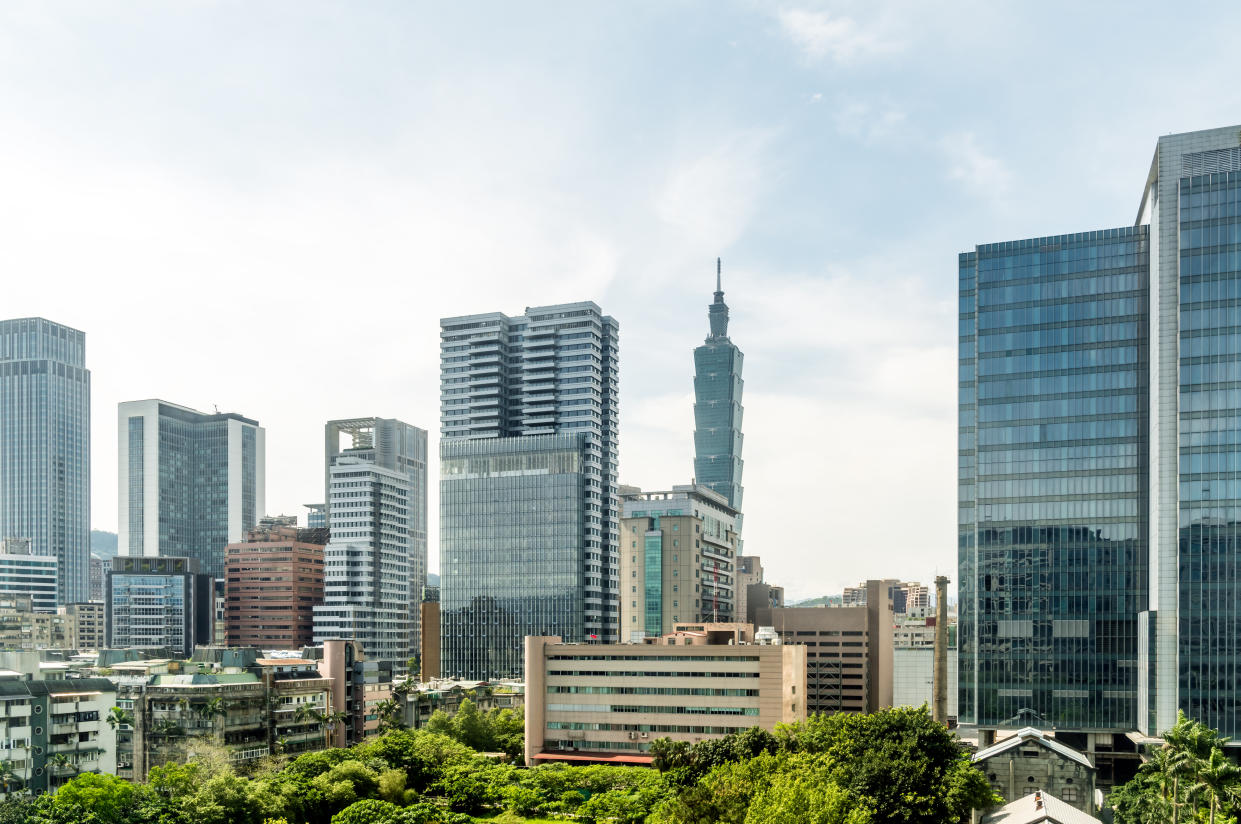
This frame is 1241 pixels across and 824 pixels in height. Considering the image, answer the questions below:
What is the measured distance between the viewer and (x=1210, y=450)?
375 feet

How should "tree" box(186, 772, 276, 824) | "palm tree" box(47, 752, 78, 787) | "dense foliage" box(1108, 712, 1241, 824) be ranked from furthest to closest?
"palm tree" box(47, 752, 78, 787) → "tree" box(186, 772, 276, 824) → "dense foliage" box(1108, 712, 1241, 824)

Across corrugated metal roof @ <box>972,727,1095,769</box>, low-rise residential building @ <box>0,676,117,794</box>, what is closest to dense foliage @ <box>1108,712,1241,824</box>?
corrugated metal roof @ <box>972,727,1095,769</box>

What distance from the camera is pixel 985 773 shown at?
326ft

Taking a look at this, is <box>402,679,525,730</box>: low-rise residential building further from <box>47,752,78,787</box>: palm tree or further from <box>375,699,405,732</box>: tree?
<box>47,752,78,787</box>: palm tree

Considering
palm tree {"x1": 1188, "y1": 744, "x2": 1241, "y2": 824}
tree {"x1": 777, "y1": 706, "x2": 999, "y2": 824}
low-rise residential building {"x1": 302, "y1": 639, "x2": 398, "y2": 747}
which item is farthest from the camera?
low-rise residential building {"x1": 302, "y1": 639, "x2": 398, "y2": 747}

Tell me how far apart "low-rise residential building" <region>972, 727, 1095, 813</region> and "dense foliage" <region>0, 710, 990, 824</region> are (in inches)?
350

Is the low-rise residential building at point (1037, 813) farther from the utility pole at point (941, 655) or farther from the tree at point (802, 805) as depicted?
the utility pole at point (941, 655)

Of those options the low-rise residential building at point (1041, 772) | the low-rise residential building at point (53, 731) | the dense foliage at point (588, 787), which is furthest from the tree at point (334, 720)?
the low-rise residential building at point (1041, 772)

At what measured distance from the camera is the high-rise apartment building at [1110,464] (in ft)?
374

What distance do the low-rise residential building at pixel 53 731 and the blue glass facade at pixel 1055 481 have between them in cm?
10048

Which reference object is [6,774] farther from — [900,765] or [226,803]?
[900,765]

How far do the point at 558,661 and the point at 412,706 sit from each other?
29565 millimetres

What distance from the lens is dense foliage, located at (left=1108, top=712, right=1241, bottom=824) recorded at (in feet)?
233

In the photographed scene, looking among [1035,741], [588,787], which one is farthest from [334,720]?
[1035,741]
